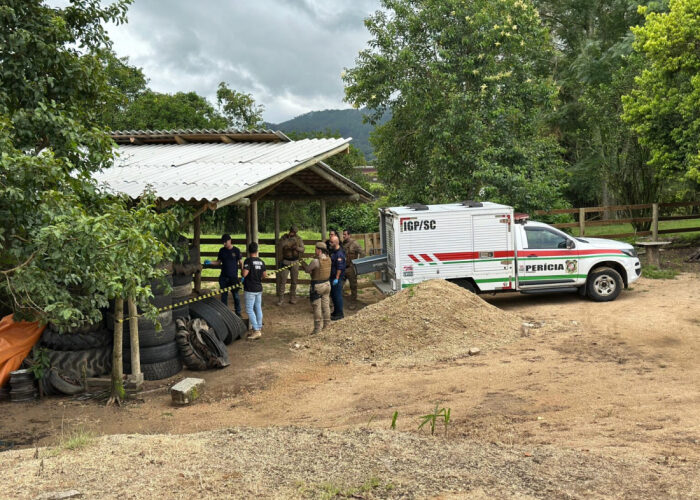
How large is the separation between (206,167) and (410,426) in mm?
8464

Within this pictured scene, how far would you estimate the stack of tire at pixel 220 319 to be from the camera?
444 inches

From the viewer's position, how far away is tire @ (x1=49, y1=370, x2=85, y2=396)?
9.48m

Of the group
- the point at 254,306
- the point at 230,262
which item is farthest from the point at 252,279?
the point at 230,262

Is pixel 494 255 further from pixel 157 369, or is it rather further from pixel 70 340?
pixel 70 340

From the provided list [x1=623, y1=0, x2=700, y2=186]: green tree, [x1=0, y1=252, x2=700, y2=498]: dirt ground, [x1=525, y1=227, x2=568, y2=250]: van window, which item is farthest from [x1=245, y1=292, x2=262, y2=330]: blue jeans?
[x1=623, y1=0, x2=700, y2=186]: green tree

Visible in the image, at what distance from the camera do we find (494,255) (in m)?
14.0

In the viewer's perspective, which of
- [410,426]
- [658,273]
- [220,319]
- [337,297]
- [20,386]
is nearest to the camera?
[410,426]

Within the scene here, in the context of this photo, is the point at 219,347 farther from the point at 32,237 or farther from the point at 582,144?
the point at 582,144

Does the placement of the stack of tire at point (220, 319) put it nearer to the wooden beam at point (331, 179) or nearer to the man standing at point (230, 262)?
the man standing at point (230, 262)

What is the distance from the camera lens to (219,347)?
421 inches

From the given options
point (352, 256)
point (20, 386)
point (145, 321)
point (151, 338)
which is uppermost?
point (352, 256)

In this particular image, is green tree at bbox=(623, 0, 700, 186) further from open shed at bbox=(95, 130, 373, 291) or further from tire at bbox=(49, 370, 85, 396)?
tire at bbox=(49, 370, 85, 396)

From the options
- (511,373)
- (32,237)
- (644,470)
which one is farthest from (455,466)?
(32,237)

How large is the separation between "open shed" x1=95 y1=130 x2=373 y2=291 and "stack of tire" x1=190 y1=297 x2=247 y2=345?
1.73m
